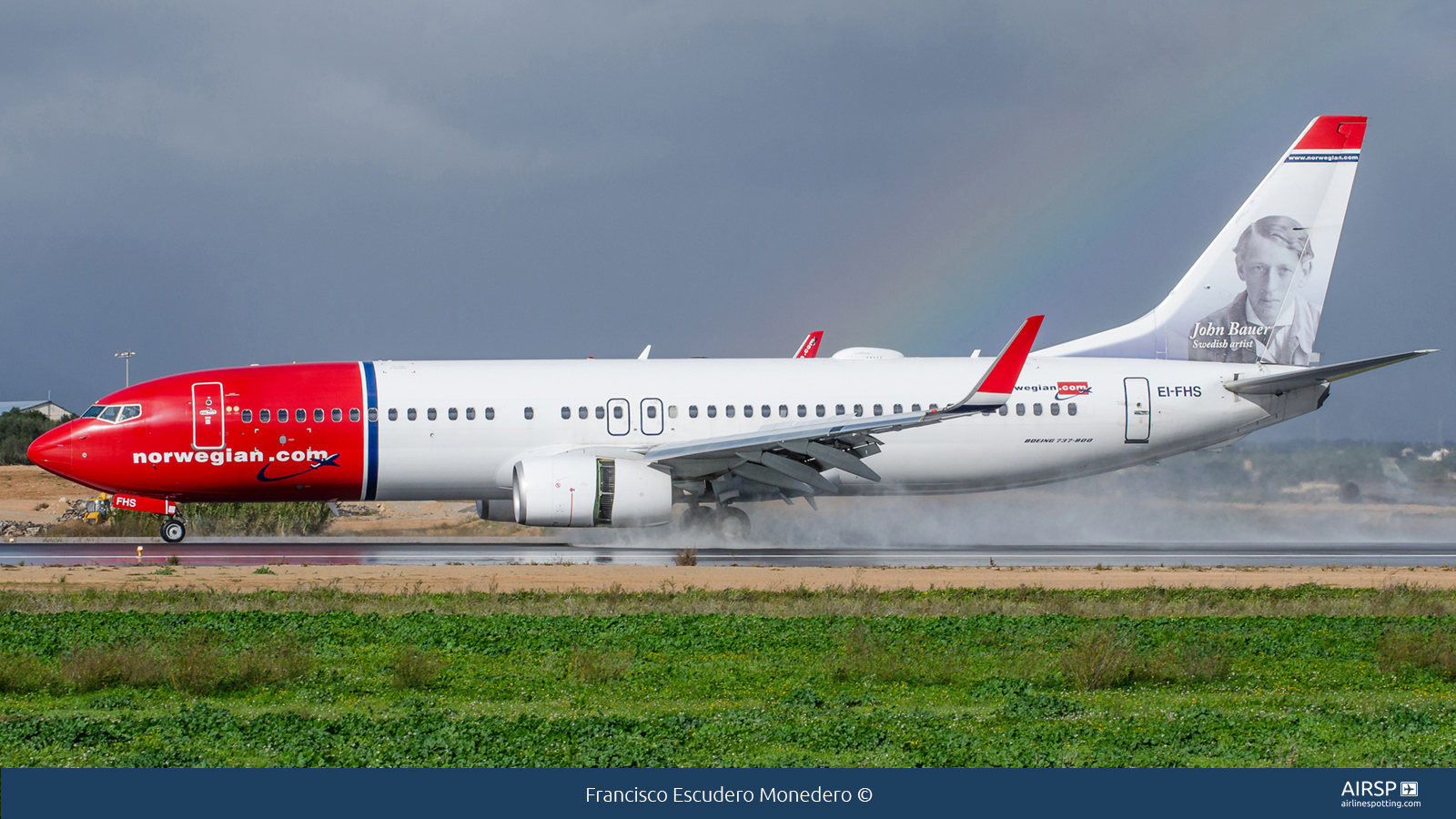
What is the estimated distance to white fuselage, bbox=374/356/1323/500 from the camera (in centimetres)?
2523

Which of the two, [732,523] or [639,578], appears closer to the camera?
[639,578]

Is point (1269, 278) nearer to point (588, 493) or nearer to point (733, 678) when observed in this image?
point (588, 493)

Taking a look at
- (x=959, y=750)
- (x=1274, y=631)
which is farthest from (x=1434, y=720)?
(x=1274, y=631)

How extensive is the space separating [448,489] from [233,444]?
407 centimetres

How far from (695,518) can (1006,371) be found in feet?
22.9

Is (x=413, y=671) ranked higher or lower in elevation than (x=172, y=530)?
lower

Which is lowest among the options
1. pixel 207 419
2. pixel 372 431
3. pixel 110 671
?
pixel 110 671

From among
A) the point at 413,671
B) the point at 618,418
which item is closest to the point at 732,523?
the point at 618,418

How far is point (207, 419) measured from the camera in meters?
24.5

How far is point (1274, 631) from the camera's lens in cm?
1477

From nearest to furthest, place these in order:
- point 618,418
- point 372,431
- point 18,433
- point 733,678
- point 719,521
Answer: point 733,678, point 372,431, point 618,418, point 719,521, point 18,433

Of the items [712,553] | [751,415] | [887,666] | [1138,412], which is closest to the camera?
[887,666]

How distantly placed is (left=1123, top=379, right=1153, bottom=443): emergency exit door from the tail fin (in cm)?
181

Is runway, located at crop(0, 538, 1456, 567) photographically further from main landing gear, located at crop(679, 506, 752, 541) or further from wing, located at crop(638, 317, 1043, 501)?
wing, located at crop(638, 317, 1043, 501)
